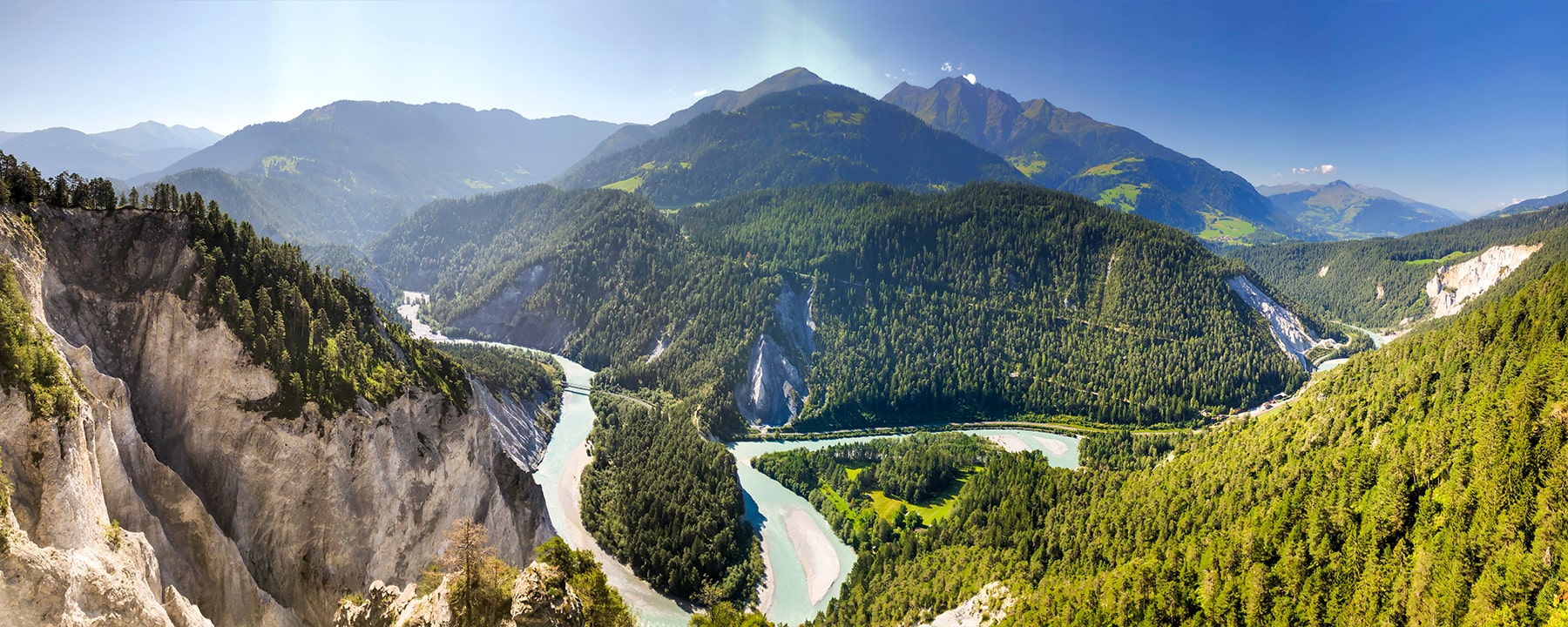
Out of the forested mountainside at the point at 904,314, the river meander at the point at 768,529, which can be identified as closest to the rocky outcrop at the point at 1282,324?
the forested mountainside at the point at 904,314

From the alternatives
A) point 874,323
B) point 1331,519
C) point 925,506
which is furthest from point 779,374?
point 1331,519

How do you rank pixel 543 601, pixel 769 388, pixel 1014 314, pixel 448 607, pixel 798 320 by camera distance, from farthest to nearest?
pixel 1014 314, pixel 798 320, pixel 769 388, pixel 448 607, pixel 543 601

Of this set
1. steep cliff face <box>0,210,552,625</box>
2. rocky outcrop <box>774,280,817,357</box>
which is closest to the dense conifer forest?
steep cliff face <box>0,210,552,625</box>

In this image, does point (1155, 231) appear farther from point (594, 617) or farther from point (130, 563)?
point (130, 563)

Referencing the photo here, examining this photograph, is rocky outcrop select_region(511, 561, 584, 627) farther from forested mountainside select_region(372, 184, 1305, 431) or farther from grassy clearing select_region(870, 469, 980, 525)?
forested mountainside select_region(372, 184, 1305, 431)

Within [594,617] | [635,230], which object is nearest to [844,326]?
[635,230]

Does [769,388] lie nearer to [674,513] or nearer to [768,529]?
[768,529]
